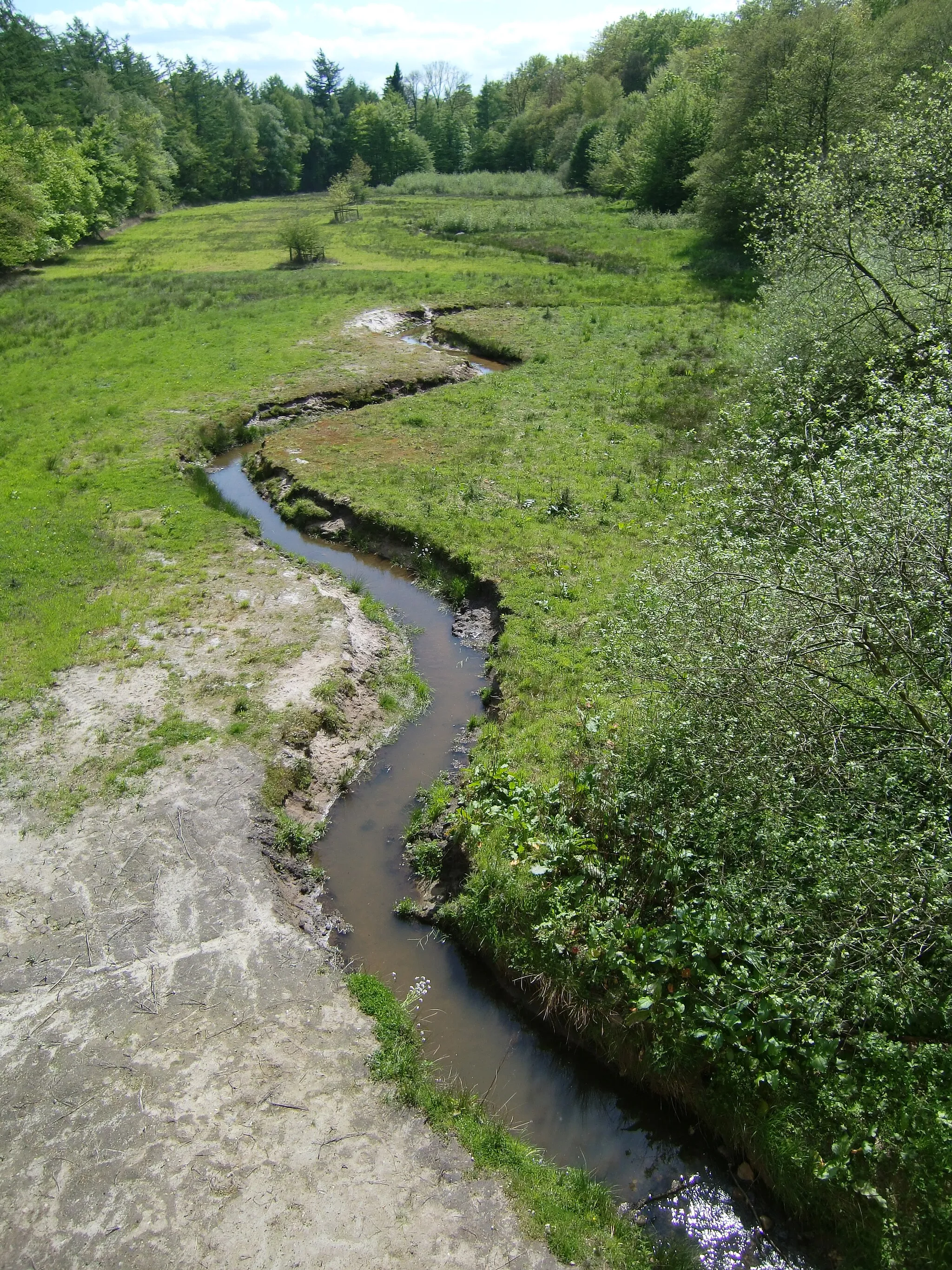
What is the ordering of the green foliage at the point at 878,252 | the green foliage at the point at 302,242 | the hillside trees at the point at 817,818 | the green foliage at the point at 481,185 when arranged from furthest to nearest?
the green foliage at the point at 481,185, the green foliage at the point at 302,242, the green foliage at the point at 878,252, the hillside trees at the point at 817,818

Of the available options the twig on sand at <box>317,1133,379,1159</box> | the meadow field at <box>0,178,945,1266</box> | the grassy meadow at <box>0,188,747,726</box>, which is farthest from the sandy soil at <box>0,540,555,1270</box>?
the grassy meadow at <box>0,188,747,726</box>

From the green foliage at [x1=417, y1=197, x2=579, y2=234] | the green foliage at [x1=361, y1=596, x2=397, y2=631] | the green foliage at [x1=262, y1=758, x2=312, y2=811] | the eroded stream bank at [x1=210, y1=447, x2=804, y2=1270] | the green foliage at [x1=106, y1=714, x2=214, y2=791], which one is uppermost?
the green foliage at [x1=417, y1=197, x2=579, y2=234]

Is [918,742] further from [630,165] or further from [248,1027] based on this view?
[630,165]

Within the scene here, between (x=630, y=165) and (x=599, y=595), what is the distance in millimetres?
64002

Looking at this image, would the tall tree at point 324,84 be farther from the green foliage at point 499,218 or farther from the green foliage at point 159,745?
the green foliage at point 159,745

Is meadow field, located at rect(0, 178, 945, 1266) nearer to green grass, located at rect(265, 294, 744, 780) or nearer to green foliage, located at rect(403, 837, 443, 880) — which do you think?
green grass, located at rect(265, 294, 744, 780)

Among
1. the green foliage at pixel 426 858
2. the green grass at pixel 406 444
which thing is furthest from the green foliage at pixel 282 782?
the green foliage at pixel 426 858

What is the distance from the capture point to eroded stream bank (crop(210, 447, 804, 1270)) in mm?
7238

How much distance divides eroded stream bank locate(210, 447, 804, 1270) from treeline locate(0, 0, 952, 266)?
700 inches

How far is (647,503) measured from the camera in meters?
19.2

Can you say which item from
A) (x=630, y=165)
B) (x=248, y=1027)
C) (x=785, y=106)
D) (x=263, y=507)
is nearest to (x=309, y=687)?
(x=248, y=1027)

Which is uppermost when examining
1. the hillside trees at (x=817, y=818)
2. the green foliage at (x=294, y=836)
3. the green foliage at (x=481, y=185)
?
the green foliage at (x=481, y=185)

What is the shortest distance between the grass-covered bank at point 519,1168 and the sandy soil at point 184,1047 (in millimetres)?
161

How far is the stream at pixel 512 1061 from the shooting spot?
7.20 metres
